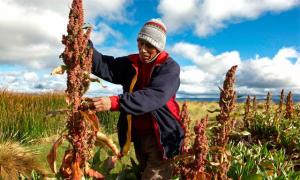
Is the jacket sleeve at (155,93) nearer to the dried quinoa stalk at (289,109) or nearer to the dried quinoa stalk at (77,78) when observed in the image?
the dried quinoa stalk at (77,78)

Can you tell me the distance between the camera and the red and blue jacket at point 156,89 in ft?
15.0

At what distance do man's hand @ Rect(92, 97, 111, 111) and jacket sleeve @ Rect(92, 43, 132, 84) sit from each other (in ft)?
4.19

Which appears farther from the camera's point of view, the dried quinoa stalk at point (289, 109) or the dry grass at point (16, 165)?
the dried quinoa stalk at point (289, 109)

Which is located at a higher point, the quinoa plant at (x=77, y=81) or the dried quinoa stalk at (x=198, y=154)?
the quinoa plant at (x=77, y=81)

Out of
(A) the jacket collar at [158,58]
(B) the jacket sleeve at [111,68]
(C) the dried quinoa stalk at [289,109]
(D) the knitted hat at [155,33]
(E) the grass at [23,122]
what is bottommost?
(E) the grass at [23,122]

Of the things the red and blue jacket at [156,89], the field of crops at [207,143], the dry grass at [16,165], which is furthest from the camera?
the dry grass at [16,165]

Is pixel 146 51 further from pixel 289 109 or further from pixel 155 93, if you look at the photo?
pixel 289 109

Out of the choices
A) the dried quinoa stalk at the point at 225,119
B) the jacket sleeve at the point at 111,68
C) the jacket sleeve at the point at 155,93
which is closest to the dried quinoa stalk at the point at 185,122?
the jacket sleeve at the point at 155,93

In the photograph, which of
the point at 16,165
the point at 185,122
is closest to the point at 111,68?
the point at 185,122

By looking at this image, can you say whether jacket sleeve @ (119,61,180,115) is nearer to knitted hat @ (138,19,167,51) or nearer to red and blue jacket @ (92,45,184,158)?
red and blue jacket @ (92,45,184,158)

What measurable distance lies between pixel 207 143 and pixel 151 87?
0.84m

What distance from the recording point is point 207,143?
4242mm

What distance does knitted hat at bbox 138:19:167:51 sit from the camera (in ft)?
15.9

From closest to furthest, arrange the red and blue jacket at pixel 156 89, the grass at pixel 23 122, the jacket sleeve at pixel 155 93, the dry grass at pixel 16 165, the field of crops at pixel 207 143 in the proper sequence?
the jacket sleeve at pixel 155 93, the red and blue jacket at pixel 156 89, the field of crops at pixel 207 143, the dry grass at pixel 16 165, the grass at pixel 23 122
